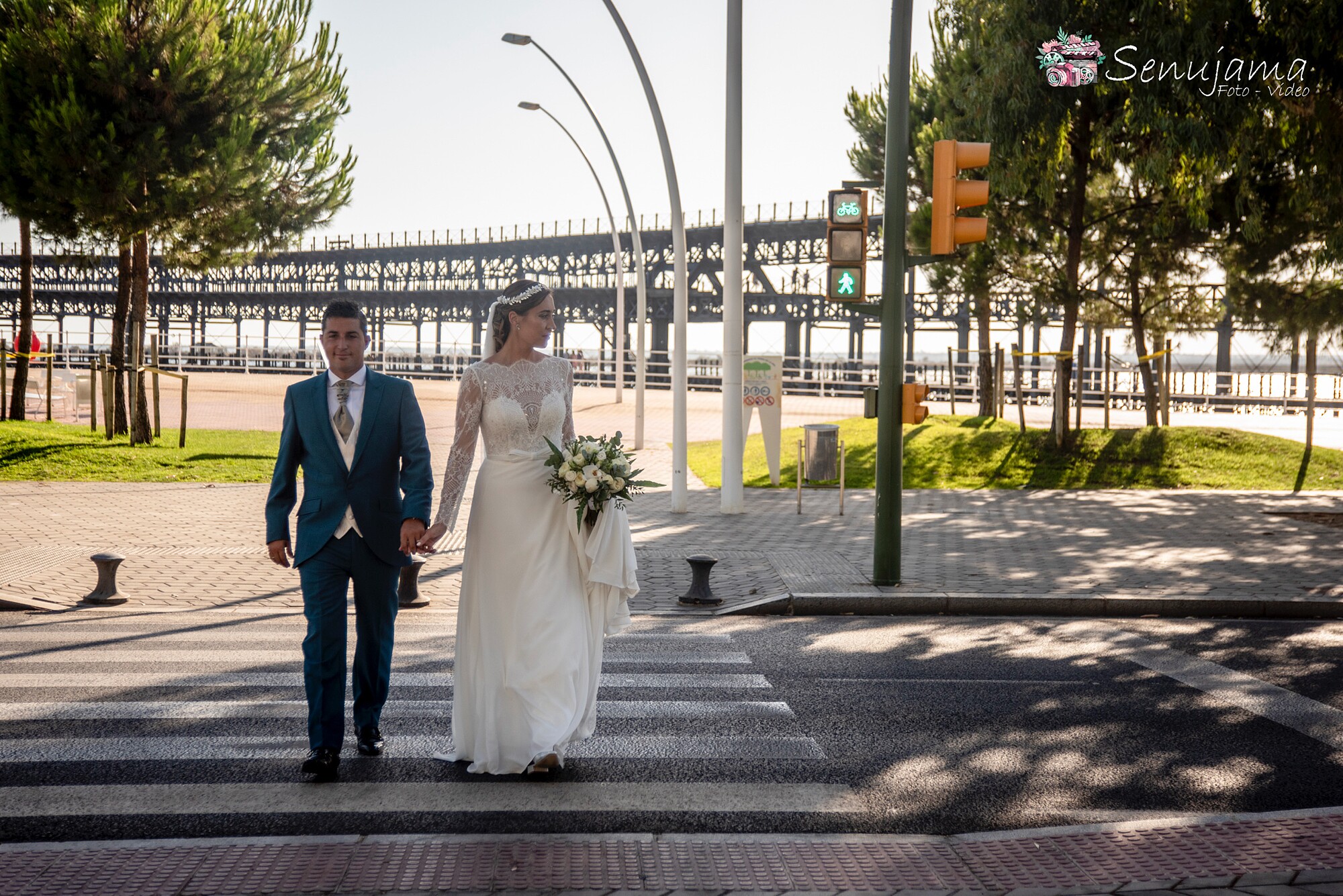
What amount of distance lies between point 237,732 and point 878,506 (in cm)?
542

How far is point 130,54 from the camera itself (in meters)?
18.0

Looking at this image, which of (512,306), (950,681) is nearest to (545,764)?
(512,306)

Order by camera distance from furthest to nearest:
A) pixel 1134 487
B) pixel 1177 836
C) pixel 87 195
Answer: pixel 87 195
pixel 1134 487
pixel 1177 836

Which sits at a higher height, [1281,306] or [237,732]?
[1281,306]

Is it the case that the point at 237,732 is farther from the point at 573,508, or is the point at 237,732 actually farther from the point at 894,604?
the point at 894,604

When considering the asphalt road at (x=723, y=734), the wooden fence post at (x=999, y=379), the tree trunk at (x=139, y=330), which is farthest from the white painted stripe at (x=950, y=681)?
the tree trunk at (x=139, y=330)

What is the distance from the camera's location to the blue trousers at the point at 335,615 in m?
4.37

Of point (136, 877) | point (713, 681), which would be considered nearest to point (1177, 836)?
point (713, 681)

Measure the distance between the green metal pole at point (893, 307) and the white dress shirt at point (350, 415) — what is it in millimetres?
5165

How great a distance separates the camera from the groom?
4379mm

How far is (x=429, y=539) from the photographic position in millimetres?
4441

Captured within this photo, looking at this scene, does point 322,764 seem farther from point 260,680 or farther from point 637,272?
point 637,272

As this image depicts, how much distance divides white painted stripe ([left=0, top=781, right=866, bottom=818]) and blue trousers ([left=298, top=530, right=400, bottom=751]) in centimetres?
27

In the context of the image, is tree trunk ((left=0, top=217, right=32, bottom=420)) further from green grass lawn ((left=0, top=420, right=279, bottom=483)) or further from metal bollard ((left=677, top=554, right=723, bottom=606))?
metal bollard ((left=677, top=554, right=723, bottom=606))
